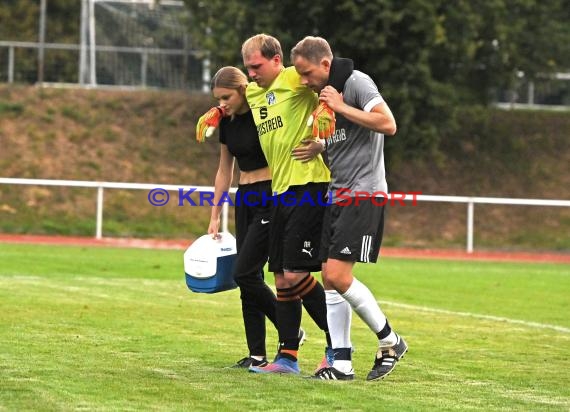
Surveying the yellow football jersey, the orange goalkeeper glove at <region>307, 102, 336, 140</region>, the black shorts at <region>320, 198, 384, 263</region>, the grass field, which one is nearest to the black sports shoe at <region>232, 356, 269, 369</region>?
the grass field

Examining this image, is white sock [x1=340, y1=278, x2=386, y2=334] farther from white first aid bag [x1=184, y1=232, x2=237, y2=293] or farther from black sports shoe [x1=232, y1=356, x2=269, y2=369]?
white first aid bag [x1=184, y1=232, x2=237, y2=293]

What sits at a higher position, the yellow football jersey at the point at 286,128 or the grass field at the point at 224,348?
the yellow football jersey at the point at 286,128

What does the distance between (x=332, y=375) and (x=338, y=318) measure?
0.41m

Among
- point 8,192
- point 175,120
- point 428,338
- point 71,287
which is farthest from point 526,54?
point 428,338

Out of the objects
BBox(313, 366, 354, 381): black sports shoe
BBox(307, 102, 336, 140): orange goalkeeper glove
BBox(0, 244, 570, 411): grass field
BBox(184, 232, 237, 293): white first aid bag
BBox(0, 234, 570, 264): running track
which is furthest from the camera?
BBox(0, 234, 570, 264): running track

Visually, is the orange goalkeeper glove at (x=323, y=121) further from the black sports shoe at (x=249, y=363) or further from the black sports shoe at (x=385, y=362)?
the black sports shoe at (x=249, y=363)

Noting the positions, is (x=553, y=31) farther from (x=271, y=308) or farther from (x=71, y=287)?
(x=271, y=308)

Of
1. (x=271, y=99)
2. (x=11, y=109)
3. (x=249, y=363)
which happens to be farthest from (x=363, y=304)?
(x=11, y=109)

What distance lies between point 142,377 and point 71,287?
24.3ft

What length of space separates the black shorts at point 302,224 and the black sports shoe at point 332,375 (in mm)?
696

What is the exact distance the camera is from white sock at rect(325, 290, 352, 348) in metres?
8.34

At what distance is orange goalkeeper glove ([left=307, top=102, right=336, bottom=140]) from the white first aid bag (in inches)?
52.8

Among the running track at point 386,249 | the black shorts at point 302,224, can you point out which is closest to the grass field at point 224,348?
the black shorts at point 302,224

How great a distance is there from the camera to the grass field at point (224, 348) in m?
7.15
